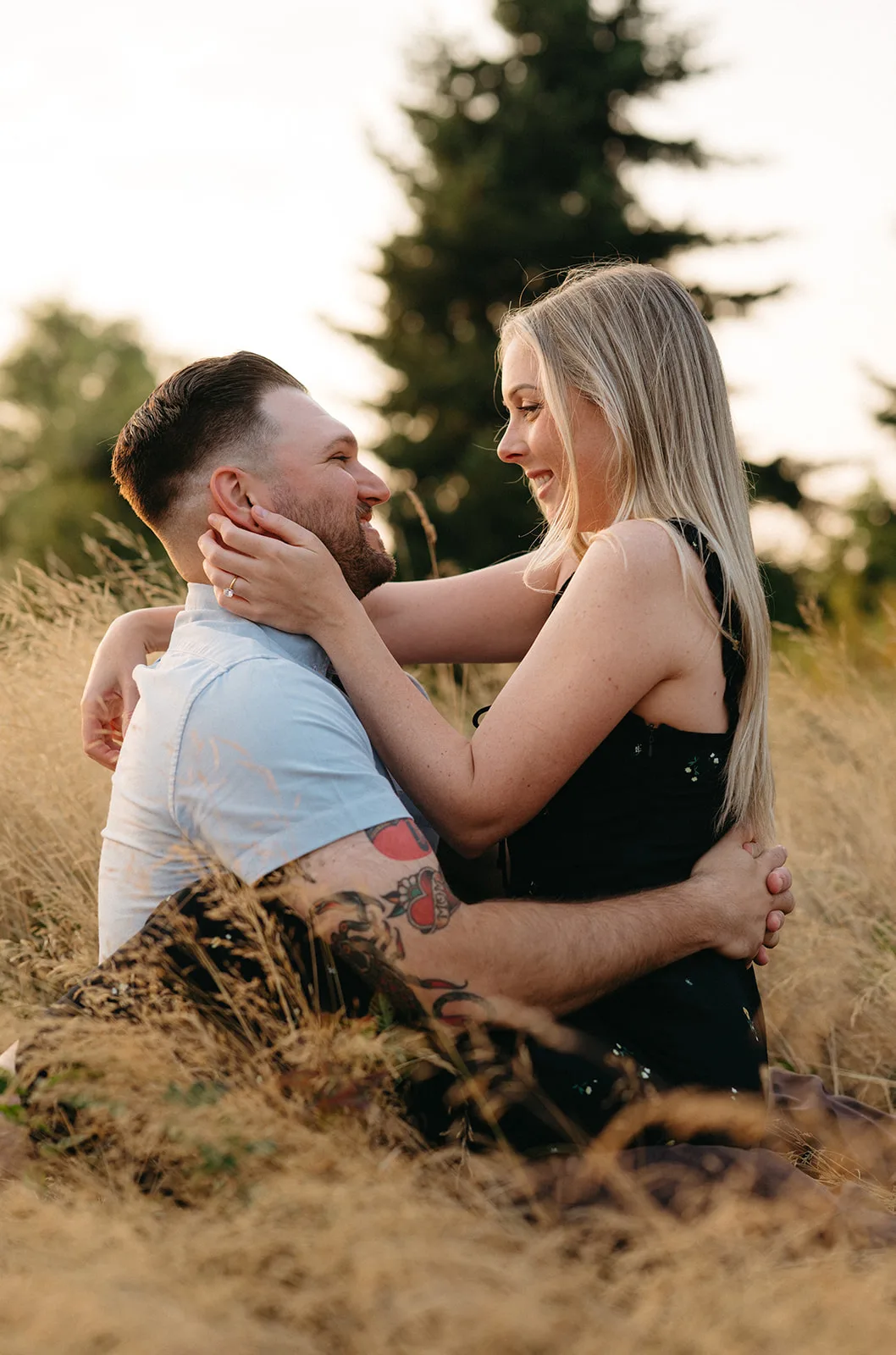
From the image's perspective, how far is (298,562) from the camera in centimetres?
254

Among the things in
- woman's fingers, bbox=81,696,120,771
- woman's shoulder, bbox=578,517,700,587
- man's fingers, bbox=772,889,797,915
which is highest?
woman's shoulder, bbox=578,517,700,587

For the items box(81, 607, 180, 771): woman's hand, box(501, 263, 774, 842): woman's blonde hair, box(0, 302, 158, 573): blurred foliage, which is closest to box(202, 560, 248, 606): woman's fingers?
box(81, 607, 180, 771): woman's hand

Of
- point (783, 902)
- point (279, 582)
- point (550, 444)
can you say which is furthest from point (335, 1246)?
point (550, 444)

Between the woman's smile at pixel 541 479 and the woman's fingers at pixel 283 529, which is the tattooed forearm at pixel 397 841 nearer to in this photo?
the woman's fingers at pixel 283 529

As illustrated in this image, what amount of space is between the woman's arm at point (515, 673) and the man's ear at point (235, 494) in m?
0.14

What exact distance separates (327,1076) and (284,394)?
162 centimetres

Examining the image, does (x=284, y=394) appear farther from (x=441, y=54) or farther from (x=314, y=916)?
(x=441, y=54)

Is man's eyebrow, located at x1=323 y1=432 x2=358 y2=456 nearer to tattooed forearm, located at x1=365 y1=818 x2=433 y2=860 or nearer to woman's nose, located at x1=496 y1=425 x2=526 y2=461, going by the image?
woman's nose, located at x1=496 y1=425 x2=526 y2=461

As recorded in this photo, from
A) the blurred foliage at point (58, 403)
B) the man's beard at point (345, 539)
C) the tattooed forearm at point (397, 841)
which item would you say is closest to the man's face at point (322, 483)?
the man's beard at point (345, 539)

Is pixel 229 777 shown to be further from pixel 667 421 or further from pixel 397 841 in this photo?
pixel 667 421

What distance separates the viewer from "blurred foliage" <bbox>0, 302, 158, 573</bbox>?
28500mm

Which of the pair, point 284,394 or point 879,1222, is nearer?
point 879,1222

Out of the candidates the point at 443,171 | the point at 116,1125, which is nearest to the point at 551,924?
the point at 116,1125

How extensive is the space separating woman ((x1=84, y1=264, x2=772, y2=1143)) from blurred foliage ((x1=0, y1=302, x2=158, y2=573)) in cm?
2561
